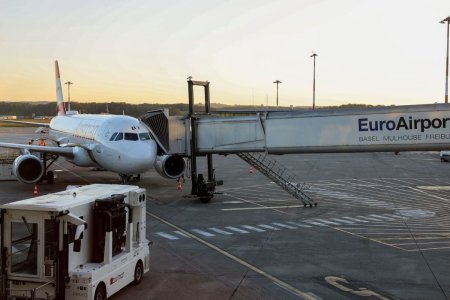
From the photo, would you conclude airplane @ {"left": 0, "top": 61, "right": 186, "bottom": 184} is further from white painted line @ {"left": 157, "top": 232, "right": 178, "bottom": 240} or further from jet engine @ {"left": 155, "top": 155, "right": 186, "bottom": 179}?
white painted line @ {"left": 157, "top": 232, "right": 178, "bottom": 240}

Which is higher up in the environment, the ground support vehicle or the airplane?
the airplane

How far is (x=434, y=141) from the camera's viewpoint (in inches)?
740

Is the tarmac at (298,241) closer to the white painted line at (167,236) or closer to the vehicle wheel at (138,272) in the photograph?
the white painted line at (167,236)

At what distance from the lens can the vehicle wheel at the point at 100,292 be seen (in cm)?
1154

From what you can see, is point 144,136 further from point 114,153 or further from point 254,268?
point 254,268

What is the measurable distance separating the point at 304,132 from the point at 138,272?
11489mm

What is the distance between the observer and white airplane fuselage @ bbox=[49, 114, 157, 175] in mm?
30078

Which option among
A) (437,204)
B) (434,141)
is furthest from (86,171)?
(434,141)

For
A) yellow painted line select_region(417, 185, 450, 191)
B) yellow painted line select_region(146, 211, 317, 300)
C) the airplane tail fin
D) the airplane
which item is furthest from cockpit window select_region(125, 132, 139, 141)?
the airplane tail fin

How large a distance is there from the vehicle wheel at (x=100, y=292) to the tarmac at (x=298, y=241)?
53.5 inches

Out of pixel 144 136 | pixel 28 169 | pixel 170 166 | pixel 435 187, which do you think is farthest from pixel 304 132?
pixel 28 169

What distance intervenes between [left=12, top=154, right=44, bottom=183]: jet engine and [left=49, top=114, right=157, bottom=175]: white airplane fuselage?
8.57ft

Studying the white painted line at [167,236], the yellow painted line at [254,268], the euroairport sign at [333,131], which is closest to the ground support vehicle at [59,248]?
the yellow painted line at [254,268]

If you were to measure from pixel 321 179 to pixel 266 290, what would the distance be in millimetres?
26760
